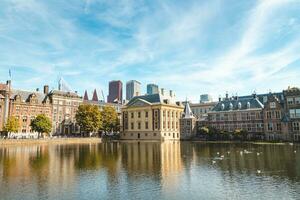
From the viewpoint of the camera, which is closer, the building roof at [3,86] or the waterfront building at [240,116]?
the waterfront building at [240,116]

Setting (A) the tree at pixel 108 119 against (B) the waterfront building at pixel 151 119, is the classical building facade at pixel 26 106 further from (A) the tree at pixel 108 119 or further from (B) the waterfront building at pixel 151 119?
(B) the waterfront building at pixel 151 119

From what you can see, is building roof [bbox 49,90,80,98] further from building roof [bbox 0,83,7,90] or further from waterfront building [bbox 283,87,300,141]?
waterfront building [bbox 283,87,300,141]

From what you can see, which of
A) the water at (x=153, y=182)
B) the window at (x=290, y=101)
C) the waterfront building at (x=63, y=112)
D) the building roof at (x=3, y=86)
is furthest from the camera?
the waterfront building at (x=63, y=112)

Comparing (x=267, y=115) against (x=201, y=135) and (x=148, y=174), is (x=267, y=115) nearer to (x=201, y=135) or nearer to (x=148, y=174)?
(x=201, y=135)

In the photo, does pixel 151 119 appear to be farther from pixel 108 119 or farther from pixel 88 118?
pixel 88 118

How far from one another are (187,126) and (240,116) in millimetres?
21258

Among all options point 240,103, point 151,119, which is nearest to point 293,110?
point 240,103

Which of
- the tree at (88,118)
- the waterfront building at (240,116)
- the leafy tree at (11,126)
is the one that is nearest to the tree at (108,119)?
the tree at (88,118)

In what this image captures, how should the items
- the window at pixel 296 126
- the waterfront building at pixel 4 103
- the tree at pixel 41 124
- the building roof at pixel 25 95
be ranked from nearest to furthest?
the window at pixel 296 126 < the tree at pixel 41 124 < the waterfront building at pixel 4 103 < the building roof at pixel 25 95

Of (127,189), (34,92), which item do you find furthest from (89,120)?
(127,189)

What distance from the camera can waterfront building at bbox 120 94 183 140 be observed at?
10569 cm

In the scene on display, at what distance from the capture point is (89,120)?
331 ft

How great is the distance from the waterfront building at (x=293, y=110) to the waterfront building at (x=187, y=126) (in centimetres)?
3577

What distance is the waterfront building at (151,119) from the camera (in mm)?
105688
